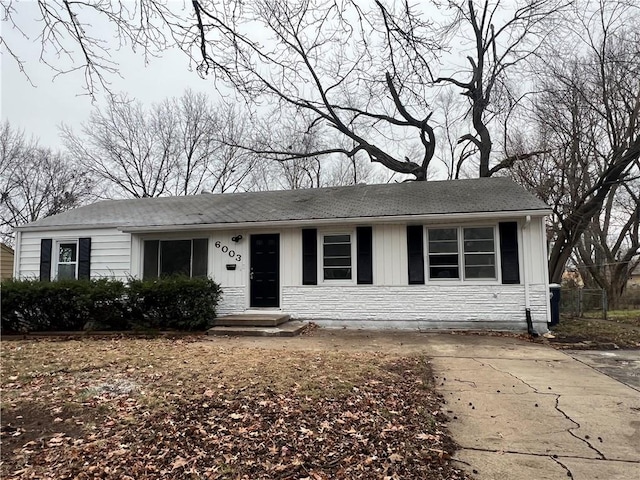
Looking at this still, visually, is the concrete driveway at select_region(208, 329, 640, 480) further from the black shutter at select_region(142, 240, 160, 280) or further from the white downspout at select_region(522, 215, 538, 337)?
the black shutter at select_region(142, 240, 160, 280)

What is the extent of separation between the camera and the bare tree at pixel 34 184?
84.8 ft

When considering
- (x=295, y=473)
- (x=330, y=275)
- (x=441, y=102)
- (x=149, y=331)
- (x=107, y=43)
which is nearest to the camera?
(x=295, y=473)

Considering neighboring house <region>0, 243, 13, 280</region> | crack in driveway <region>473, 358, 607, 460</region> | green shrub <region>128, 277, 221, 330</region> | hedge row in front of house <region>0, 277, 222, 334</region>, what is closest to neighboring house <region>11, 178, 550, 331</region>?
green shrub <region>128, 277, 221, 330</region>

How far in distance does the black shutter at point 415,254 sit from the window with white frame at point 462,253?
22 centimetres

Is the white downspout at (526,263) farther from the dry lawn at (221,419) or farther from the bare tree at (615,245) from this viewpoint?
the bare tree at (615,245)

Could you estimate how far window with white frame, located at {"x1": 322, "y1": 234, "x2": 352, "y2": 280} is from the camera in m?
10.5

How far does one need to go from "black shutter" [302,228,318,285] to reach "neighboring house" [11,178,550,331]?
1.0 inches

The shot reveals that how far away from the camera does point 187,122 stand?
25750mm

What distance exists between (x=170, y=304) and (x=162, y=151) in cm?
1846

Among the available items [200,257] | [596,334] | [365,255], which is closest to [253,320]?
[200,257]

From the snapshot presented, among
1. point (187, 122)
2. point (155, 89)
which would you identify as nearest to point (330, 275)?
point (155, 89)

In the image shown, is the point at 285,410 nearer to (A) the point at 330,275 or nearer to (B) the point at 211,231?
(A) the point at 330,275

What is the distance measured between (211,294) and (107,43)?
23.0 feet

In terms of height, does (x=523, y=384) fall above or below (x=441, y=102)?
below
